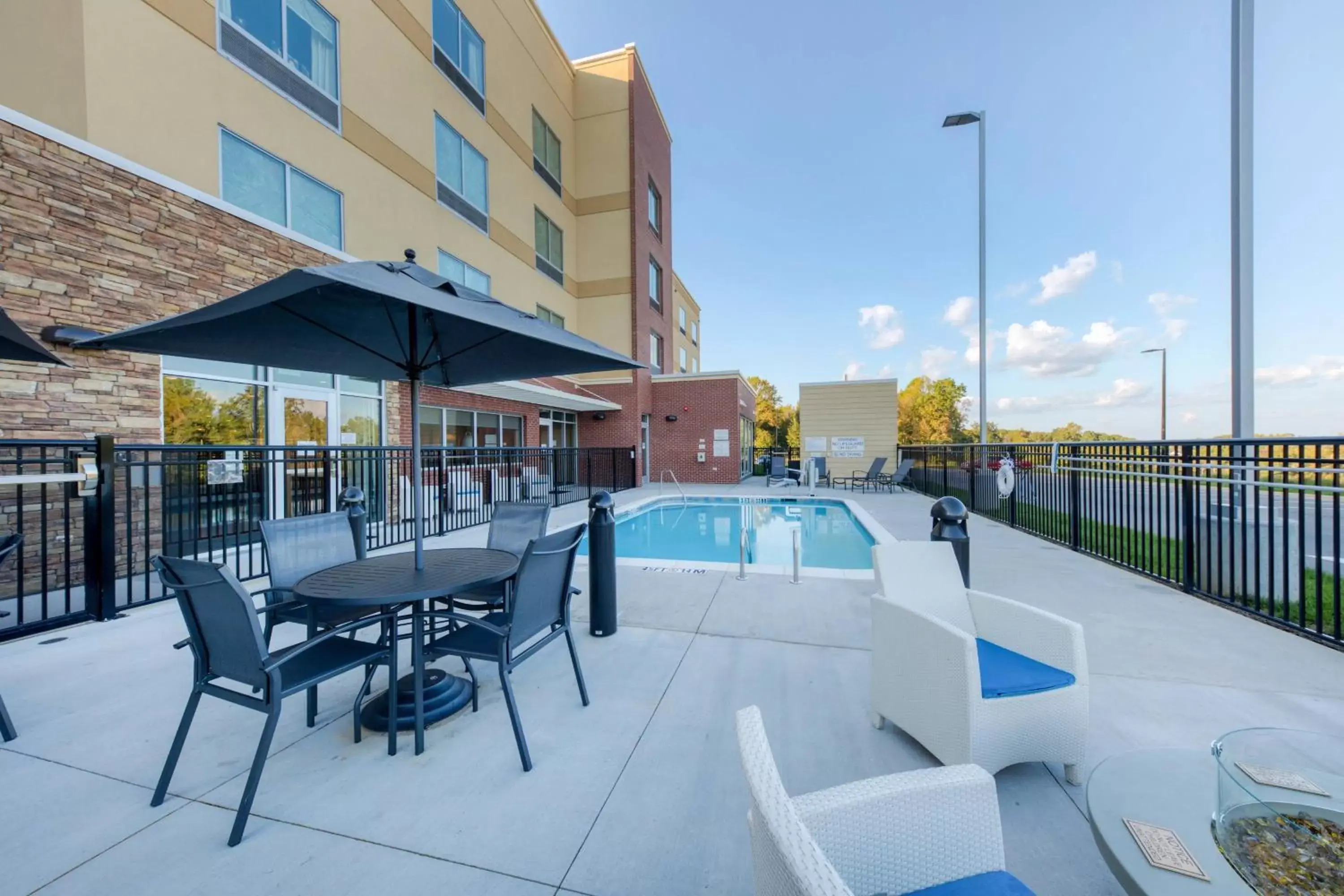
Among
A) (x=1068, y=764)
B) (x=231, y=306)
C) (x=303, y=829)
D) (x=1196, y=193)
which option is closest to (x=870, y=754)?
(x=1068, y=764)

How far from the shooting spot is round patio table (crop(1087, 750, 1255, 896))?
3.31 feet

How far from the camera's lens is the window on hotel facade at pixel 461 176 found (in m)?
11.0

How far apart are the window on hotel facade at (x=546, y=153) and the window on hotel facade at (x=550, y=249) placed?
1150 mm

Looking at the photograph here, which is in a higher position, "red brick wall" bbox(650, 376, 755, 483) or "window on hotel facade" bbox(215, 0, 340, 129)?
"window on hotel facade" bbox(215, 0, 340, 129)

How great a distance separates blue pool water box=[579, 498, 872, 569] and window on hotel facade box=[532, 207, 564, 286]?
8.02 meters

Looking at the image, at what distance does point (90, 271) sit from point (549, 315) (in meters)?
10.8

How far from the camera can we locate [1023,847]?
1706 millimetres

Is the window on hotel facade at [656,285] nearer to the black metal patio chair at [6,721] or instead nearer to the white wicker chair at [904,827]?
the black metal patio chair at [6,721]

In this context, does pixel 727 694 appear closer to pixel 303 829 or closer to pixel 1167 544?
pixel 303 829

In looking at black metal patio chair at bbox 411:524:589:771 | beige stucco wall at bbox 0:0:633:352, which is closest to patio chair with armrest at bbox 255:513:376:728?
black metal patio chair at bbox 411:524:589:771

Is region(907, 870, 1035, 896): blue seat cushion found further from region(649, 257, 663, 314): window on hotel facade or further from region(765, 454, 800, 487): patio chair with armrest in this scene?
region(649, 257, 663, 314): window on hotel facade

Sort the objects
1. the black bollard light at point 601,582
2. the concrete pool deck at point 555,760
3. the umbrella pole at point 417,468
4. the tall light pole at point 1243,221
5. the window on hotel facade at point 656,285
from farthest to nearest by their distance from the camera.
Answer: the window on hotel facade at point 656,285
the tall light pole at point 1243,221
the black bollard light at point 601,582
the umbrella pole at point 417,468
the concrete pool deck at point 555,760

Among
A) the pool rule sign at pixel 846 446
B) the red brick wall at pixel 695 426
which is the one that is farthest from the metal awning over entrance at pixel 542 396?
the pool rule sign at pixel 846 446

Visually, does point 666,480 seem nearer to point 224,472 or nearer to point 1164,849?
point 224,472
